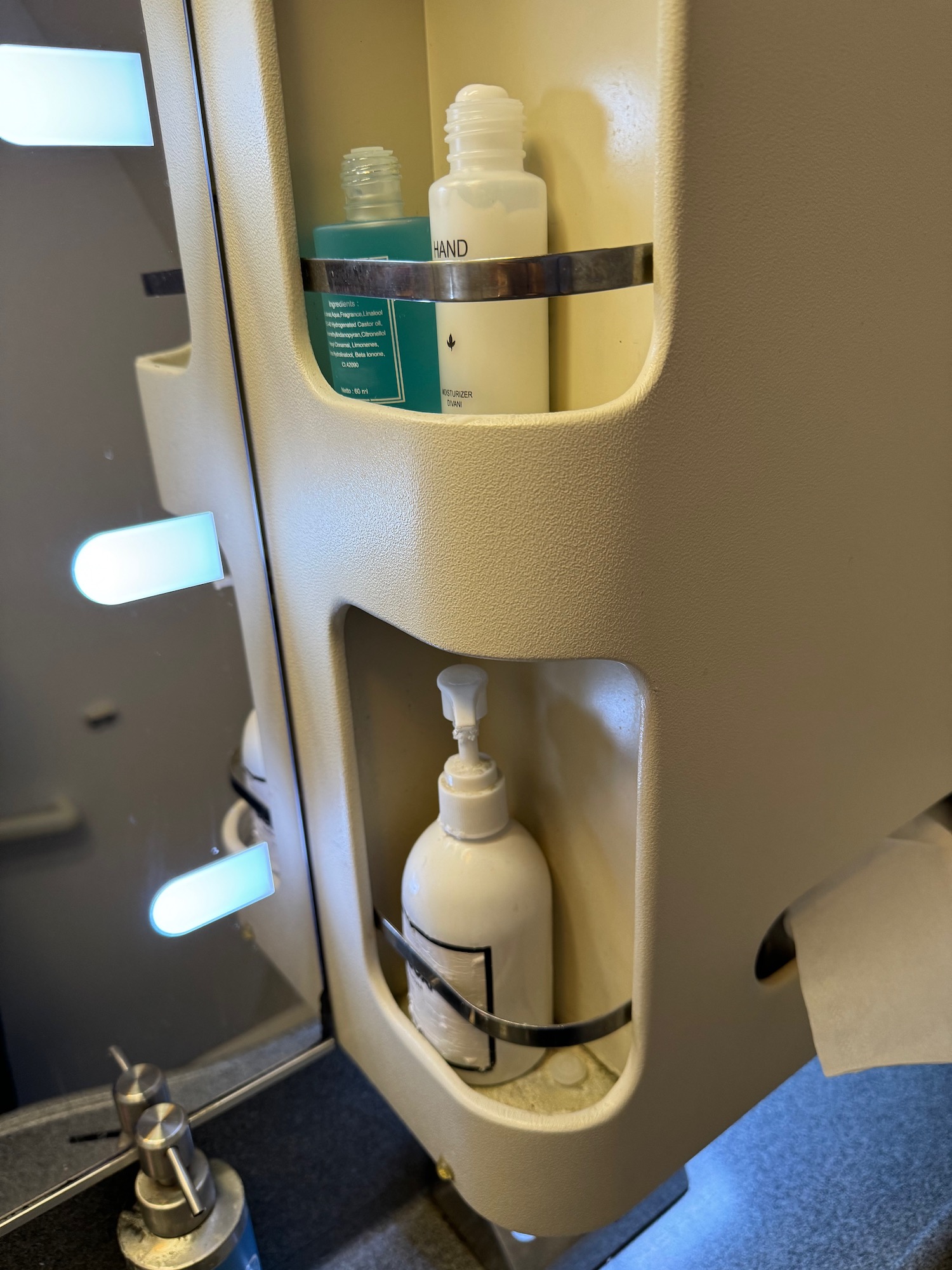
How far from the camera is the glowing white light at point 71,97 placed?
1.30 ft

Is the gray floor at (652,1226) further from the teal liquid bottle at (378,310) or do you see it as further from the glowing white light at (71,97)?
the glowing white light at (71,97)

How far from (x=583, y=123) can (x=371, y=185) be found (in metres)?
0.09

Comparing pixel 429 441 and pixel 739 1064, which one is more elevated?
pixel 429 441

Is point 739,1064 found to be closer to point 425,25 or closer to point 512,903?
point 512,903

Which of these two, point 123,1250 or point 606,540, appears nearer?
point 606,540

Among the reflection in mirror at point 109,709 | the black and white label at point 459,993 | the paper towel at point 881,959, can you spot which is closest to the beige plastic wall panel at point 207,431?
the reflection in mirror at point 109,709

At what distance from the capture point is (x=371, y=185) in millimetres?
393

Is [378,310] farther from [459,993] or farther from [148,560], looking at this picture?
[459,993]

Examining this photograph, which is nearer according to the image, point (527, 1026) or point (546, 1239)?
point (527, 1026)

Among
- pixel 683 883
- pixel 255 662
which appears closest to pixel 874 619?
pixel 683 883

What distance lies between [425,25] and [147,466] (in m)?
0.24

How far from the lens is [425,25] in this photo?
1.39 ft

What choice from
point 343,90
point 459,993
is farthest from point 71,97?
point 459,993

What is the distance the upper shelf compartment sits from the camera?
354mm
